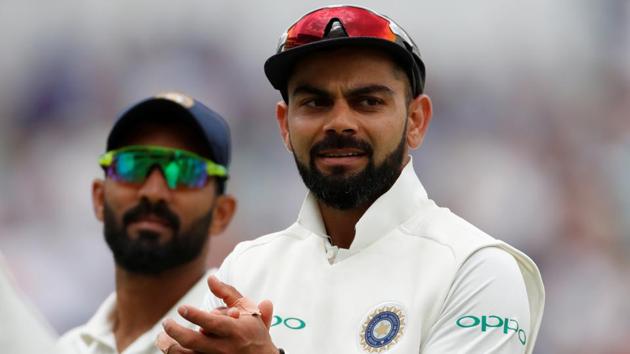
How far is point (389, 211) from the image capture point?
316 cm

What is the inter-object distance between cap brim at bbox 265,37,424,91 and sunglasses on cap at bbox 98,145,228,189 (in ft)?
4.40

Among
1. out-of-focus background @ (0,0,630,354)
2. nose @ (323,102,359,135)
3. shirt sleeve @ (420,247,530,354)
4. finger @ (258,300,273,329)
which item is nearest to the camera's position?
finger @ (258,300,273,329)

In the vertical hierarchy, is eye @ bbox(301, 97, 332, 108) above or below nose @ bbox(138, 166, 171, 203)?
above

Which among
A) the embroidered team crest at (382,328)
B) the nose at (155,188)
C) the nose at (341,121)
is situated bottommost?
the nose at (155,188)

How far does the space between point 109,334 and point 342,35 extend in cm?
201

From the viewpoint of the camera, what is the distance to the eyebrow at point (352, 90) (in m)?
3.12

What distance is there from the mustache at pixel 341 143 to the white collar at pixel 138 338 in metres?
1.54

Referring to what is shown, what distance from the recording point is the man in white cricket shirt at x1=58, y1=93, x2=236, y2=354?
4559 millimetres

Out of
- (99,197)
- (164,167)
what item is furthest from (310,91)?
(99,197)

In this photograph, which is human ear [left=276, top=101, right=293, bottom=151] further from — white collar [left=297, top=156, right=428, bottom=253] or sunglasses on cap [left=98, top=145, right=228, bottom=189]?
sunglasses on cap [left=98, top=145, right=228, bottom=189]

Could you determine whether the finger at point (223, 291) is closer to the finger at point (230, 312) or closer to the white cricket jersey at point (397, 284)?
the finger at point (230, 312)

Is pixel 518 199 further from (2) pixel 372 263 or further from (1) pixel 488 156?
(2) pixel 372 263

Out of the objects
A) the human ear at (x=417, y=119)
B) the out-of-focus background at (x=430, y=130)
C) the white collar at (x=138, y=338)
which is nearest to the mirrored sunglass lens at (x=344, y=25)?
the human ear at (x=417, y=119)

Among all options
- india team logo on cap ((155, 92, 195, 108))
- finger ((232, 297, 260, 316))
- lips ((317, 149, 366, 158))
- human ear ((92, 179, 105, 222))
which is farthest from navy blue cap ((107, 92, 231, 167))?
finger ((232, 297, 260, 316))
